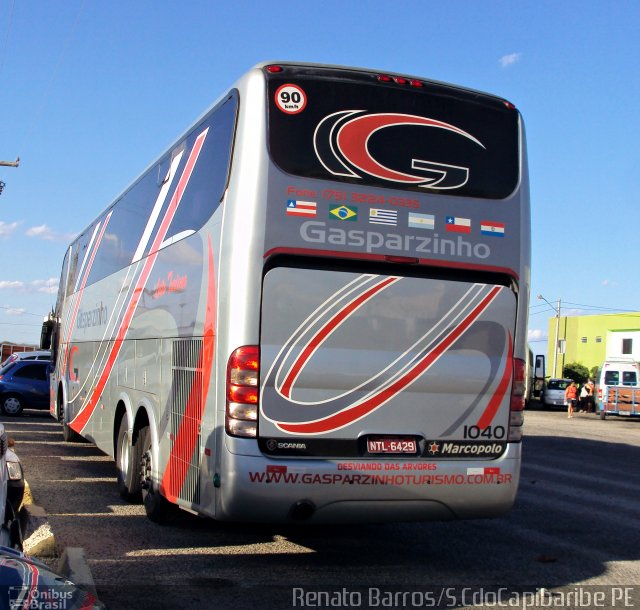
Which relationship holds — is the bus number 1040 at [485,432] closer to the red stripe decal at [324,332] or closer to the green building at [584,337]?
the red stripe decal at [324,332]

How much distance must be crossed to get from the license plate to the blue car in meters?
19.1

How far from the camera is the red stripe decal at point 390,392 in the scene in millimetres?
6656

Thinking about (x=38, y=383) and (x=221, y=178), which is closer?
(x=221, y=178)

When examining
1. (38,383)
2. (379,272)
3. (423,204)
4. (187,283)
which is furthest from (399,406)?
(38,383)

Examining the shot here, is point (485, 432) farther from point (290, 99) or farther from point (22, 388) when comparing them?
point (22, 388)

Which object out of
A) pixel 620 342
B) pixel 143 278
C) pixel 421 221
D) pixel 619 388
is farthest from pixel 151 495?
pixel 620 342

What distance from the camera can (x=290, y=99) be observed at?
6910 mm

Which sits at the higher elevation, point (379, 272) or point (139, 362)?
point (379, 272)

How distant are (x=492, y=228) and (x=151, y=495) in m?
4.45

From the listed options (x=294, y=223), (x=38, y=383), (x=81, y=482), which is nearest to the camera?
(x=294, y=223)

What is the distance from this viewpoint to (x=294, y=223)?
6680mm

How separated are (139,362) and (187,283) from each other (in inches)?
86.2

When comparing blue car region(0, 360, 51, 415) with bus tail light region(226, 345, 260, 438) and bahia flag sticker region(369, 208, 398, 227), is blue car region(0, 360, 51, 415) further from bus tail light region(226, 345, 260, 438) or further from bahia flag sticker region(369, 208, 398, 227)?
bahia flag sticker region(369, 208, 398, 227)

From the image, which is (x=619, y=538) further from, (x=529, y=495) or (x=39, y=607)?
(x=39, y=607)
